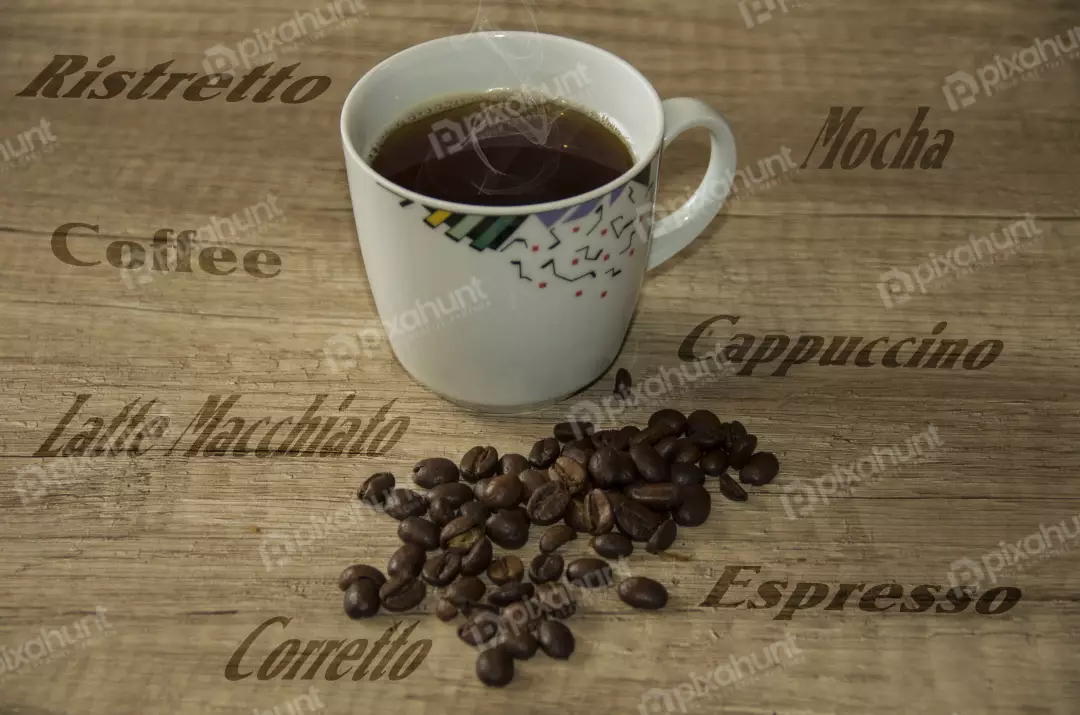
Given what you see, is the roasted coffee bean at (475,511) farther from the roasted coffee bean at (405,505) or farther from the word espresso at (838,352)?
the word espresso at (838,352)

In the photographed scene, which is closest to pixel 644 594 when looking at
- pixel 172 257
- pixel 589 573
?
pixel 589 573

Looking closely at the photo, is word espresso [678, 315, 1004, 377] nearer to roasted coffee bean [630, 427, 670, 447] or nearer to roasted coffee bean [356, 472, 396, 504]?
roasted coffee bean [630, 427, 670, 447]

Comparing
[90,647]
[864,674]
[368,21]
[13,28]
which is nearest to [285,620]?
[90,647]

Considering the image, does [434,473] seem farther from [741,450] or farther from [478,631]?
[741,450]

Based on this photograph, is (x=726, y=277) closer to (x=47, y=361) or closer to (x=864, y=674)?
(x=864, y=674)

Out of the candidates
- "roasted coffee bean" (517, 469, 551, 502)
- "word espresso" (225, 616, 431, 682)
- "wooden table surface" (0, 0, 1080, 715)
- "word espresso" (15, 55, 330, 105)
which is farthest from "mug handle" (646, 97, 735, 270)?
"word espresso" (15, 55, 330, 105)

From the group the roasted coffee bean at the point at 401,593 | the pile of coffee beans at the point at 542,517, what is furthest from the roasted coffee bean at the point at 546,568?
the roasted coffee bean at the point at 401,593
